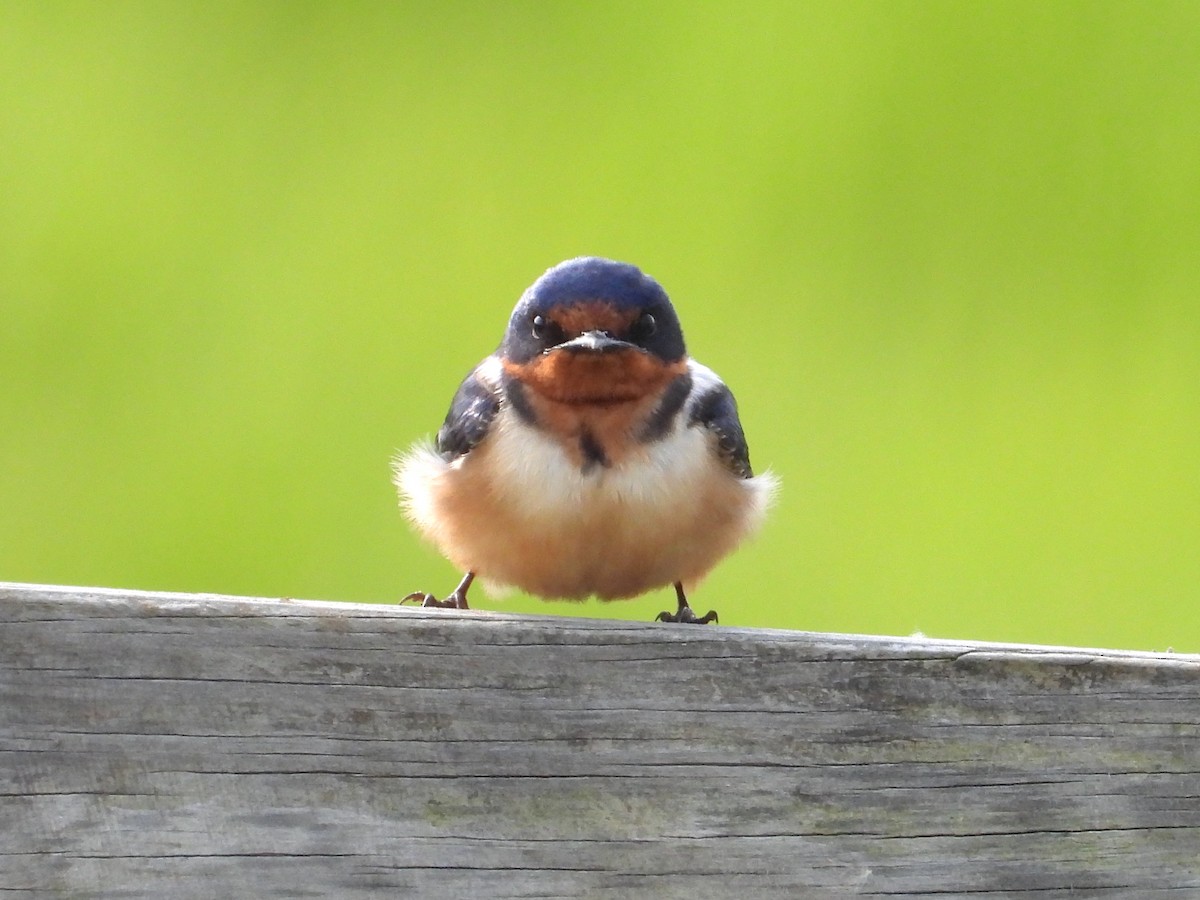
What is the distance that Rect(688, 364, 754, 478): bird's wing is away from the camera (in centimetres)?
254

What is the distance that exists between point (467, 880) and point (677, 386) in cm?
124

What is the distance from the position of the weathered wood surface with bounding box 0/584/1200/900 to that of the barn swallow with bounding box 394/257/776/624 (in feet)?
2.84

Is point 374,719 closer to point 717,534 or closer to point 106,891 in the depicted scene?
point 106,891

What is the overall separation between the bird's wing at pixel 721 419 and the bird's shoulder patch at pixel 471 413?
1.09 ft

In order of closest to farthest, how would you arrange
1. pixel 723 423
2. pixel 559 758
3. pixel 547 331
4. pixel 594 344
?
pixel 559 758
pixel 594 344
pixel 547 331
pixel 723 423

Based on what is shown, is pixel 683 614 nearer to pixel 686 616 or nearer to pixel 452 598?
pixel 686 616

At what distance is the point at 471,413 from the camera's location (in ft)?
8.25

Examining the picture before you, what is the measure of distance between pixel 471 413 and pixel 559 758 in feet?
3.74

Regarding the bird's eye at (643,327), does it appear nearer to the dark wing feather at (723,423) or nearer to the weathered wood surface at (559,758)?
the dark wing feather at (723,423)

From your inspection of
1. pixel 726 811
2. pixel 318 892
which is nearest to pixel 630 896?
pixel 726 811

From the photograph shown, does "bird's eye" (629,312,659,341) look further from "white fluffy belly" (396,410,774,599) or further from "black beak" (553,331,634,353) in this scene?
"white fluffy belly" (396,410,774,599)

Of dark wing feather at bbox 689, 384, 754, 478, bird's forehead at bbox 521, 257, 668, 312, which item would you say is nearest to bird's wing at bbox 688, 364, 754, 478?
dark wing feather at bbox 689, 384, 754, 478

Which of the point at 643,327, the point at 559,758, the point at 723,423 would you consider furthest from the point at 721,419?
the point at 559,758

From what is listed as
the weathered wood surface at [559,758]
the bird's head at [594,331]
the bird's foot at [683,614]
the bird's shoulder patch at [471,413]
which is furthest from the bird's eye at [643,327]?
the weathered wood surface at [559,758]
